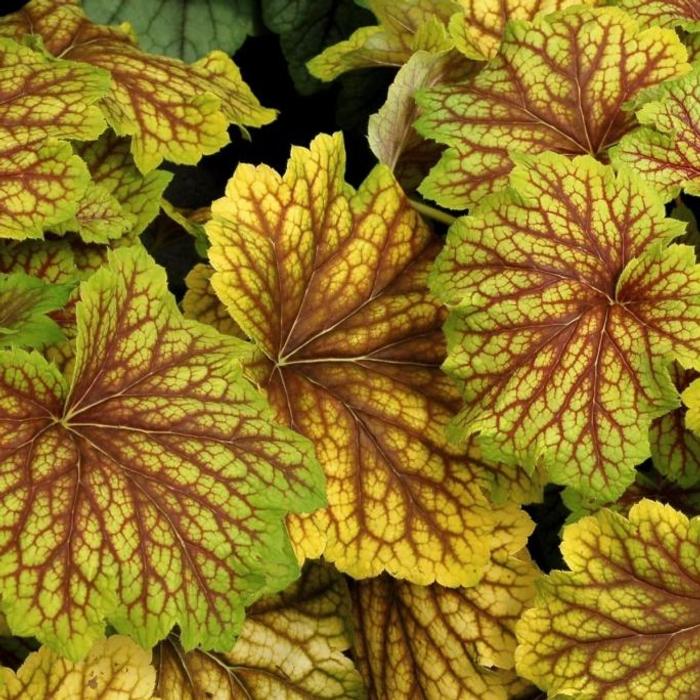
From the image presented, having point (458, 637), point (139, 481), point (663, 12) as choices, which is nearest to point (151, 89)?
point (139, 481)

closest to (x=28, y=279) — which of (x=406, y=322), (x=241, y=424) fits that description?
(x=241, y=424)

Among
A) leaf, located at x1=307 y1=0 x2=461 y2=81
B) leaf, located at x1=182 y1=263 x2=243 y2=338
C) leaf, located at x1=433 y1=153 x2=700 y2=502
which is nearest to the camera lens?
leaf, located at x1=433 y1=153 x2=700 y2=502

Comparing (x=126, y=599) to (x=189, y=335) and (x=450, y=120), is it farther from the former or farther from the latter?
(x=450, y=120)

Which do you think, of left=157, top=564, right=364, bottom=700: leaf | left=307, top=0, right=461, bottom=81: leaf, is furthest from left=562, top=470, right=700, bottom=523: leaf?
left=307, top=0, right=461, bottom=81: leaf

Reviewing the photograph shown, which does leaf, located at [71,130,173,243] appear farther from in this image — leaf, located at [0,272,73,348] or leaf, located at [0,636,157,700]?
leaf, located at [0,636,157,700]

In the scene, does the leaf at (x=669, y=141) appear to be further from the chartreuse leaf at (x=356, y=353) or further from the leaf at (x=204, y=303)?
the leaf at (x=204, y=303)
